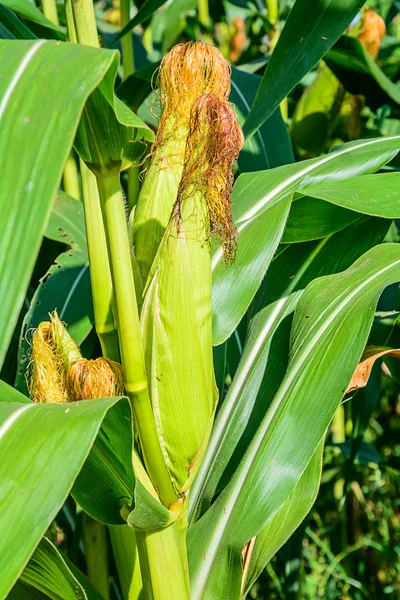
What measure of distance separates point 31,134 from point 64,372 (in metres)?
0.36

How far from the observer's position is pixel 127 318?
0.68 m

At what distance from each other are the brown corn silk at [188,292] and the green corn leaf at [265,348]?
9.8 inches

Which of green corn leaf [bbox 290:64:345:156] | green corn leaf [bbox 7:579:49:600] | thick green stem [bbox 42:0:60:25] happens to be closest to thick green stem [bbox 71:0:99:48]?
green corn leaf [bbox 7:579:49:600]

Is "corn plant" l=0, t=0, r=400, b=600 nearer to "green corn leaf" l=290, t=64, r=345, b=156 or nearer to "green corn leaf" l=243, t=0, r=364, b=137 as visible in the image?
"green corn leaf" l=243, t=0, r=364, b=137

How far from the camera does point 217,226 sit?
0.75 metres

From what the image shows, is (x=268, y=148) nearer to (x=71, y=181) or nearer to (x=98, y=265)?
(x=71, y=181)

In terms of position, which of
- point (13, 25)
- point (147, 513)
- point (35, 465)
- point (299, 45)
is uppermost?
point (13, 25)

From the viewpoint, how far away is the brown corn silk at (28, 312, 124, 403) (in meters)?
0.72

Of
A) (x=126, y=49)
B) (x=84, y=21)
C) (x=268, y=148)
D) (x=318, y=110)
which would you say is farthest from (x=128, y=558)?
(x=318, y=110)

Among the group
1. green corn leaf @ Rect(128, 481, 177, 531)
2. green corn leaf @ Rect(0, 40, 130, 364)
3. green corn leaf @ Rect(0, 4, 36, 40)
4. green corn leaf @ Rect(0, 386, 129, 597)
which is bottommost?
green corn leaf @ Rect(128, 481, 177, 531)

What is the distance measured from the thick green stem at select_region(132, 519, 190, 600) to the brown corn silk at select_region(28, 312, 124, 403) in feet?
0.53

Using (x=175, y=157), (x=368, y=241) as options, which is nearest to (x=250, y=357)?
(x=368, y=241)

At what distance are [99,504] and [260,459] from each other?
20 cm

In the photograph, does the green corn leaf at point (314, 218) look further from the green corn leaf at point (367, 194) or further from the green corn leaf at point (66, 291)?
the green corn leaf at point (66, 291)
